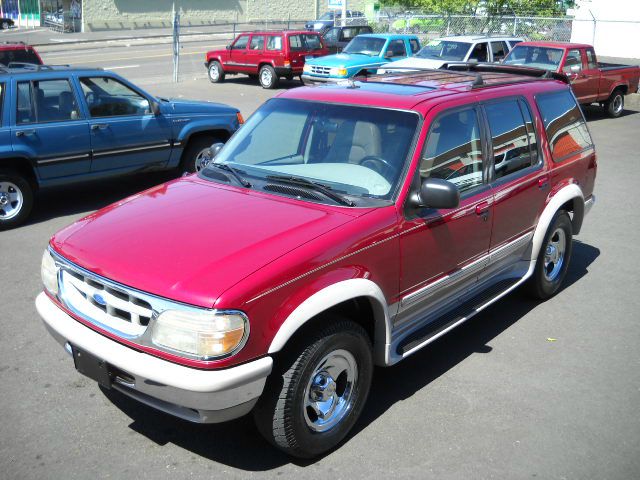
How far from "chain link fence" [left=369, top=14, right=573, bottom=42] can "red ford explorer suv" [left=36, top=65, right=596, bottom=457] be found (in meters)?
21.8

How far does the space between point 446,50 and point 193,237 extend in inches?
595

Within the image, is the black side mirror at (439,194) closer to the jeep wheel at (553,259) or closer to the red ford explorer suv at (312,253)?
the red ford explorer suv at (312,253)

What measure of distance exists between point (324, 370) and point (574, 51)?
14.5 meters

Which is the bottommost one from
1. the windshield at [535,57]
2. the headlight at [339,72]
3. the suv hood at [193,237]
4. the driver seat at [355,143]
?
the suv hood at [193,237]

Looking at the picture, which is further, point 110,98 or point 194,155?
point 194,155

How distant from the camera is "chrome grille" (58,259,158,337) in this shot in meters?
3.47

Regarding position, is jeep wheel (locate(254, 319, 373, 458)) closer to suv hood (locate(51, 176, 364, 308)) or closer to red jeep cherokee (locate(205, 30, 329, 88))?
suv hood (locate(51, 176, 364, 308))

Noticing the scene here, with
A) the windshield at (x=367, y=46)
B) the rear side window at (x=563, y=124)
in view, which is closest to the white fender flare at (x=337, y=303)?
the rear side window at (x=563, y=124)

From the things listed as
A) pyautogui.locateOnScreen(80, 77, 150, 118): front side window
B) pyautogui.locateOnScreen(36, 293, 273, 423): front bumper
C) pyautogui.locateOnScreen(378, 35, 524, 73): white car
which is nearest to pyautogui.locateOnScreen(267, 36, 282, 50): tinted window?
pyautogui.locateOnScreen(378, 35, 524, 73): white car

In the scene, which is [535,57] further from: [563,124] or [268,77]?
[563,124]

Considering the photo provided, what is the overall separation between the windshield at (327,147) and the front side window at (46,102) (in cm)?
402

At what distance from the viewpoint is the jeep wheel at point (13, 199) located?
798 centimetres

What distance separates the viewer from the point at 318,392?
3832 millimetres

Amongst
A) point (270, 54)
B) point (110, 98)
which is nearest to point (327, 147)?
point (110, 98)
